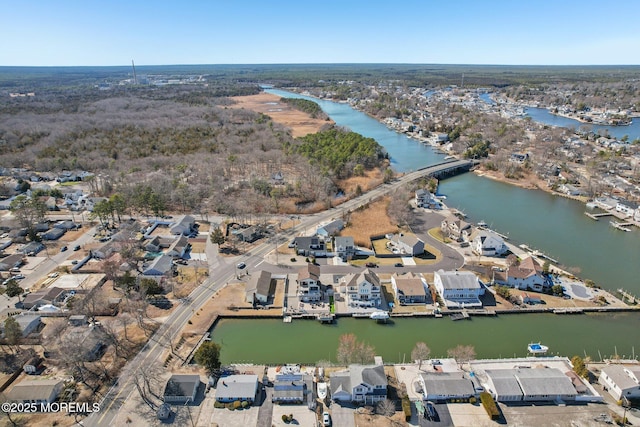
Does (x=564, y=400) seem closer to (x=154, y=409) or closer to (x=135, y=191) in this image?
(x=154, y=409)

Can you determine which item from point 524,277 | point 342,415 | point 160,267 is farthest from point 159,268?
point 524,277

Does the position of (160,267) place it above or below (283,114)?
below

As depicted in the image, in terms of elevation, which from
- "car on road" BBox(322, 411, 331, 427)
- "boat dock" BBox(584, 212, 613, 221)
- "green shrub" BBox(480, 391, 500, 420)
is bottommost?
"car on road" BBox(322, 411, 331, 427)

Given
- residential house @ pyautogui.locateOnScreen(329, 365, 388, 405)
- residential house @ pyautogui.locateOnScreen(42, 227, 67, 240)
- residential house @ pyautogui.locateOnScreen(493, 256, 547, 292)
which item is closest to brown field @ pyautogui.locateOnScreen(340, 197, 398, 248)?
residential house @ pyautogui.locateOnScreen(493, 256, 547, 292)

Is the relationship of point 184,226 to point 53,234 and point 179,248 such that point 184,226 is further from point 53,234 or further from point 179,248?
point 53,234

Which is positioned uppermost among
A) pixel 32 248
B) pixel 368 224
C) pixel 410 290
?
pixel 368 224

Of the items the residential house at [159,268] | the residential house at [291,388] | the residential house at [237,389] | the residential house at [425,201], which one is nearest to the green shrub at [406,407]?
the residential house at [291,388]

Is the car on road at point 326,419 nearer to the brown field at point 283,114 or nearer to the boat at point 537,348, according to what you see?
the boat at point 537,348

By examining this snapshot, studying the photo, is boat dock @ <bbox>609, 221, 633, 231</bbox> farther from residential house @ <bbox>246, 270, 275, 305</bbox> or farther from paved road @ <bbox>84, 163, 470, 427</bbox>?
residential house @ <bbox>246, 270, 275, 305</bbox>
